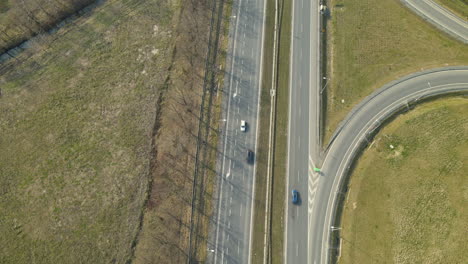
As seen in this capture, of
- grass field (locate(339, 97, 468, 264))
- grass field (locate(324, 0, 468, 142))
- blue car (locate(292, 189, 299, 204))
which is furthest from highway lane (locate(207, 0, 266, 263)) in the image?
grass field (locate(339, 97, 468, 264))

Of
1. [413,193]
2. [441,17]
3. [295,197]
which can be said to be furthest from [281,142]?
[441,17]

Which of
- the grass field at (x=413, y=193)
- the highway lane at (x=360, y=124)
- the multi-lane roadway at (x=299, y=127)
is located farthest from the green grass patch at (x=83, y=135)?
the grass field at (x=413, y=193)

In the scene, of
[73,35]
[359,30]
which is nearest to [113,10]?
[73,35]

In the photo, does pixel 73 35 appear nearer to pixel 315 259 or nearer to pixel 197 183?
pixel 197 183

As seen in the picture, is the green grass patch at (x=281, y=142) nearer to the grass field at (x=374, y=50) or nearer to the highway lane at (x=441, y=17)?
the grass field at (x=374, y=50)

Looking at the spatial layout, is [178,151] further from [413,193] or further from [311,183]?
[413,193]

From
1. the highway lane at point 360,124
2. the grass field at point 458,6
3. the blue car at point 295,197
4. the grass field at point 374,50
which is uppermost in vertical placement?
the grass field at point 458,6

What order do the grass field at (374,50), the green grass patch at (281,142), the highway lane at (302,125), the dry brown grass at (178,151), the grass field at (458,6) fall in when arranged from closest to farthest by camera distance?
the dry brown grass at (178,151) < the green grass patch at (281,142) < the highway lane at (302,125) < the grass field at (374,50) < the grass field at (458,6)
